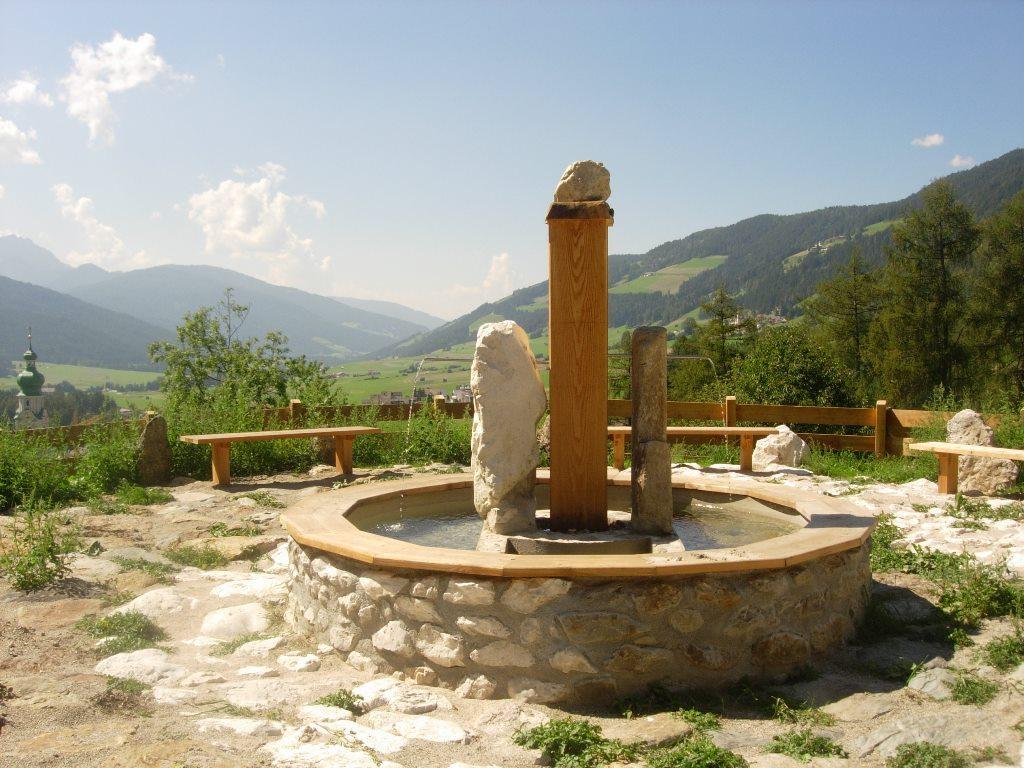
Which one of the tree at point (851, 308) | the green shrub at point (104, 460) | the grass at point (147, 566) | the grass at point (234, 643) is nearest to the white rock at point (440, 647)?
the grass at point (234, 643)

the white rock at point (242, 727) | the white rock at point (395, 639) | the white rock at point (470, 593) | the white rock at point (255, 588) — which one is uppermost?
the white rock at point (470, 593)

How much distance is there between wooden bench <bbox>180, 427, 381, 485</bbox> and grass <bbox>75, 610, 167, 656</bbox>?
4488 millimetres

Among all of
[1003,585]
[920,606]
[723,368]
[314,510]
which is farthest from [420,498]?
[723,368]

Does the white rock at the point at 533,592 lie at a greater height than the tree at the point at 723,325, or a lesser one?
lesser

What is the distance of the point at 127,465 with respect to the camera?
8734 mm

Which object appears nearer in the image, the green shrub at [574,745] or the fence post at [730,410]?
the green shrub at [574,745]

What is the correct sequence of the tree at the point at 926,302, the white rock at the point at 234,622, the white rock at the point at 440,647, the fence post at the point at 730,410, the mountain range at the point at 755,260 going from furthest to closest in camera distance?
the mountain range at the point at 755,260, the tree at the point at 926,302, the fence post at the point at 730,410, the white rock at the point at 234,622, the white rock at the point at 440,647

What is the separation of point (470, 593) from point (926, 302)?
25471 millimetres

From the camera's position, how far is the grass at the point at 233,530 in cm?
657

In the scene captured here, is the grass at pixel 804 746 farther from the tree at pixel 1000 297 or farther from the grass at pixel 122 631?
the tree at pixel 1000 297

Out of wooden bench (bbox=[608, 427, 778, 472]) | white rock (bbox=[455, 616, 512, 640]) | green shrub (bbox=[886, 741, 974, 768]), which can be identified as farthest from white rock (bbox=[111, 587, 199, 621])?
wooden bench (bbox=[608, 427, 778, 472])

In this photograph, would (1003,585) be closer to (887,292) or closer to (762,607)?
(762,607)

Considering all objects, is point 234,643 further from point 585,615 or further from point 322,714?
point 585,615

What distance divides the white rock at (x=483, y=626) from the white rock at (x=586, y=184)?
2529 millimetres
